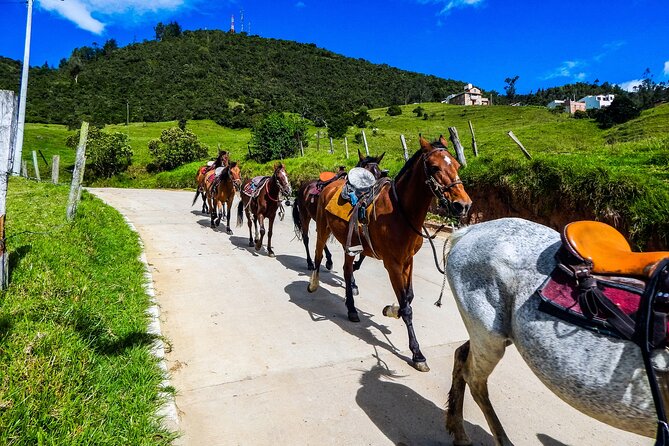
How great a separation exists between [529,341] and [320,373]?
2.19 meters

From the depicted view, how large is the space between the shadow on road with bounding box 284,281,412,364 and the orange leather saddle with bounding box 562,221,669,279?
2.42 m

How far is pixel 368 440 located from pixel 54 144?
4999 centimetres

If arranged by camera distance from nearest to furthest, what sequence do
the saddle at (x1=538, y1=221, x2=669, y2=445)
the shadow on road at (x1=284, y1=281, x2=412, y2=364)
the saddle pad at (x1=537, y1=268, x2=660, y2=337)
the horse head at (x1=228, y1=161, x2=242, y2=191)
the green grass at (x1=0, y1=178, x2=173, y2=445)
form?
the saddle at (x1=538, y1=221, x2=669, y2=445), the saddle pad at (x1=537, y1=268, x2=660, y2=337), the green grass at (x1=0, y1=178, x2=173, y2=445), the shadow on road at (x1=284, y1=281, x2=412, y2=364), the horse head at (x1=228, y1=161, x2=242, y2=191)

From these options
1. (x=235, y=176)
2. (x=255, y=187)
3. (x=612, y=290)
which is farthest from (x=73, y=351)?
(x=235, y=176)

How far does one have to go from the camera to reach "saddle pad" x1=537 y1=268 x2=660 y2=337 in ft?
5.80

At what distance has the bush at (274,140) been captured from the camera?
87.1 feet

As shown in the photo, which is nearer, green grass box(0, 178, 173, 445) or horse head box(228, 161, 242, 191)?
green grass box(0, 178, 173, 445)

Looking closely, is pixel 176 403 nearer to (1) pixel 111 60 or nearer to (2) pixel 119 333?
(2) pixel 119 333

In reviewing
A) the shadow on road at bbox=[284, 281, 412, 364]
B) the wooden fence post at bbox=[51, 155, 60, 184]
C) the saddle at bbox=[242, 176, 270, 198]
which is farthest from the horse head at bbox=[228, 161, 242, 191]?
the wooden fence post at bbox=[51, 155, 60, 184]

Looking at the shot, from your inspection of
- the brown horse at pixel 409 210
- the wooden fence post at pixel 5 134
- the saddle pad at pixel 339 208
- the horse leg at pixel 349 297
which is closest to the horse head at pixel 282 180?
the saddle pad at pixel 339 208

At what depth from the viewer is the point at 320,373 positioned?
12.1 feet

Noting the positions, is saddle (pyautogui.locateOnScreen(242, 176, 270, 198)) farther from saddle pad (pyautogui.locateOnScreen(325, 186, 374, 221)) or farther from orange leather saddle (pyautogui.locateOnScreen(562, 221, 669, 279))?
orange leather saddle (pyautogui.locateOnScreen(562, 221, 669, 279))

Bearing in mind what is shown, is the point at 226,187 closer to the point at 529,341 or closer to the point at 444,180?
the point at 444,180

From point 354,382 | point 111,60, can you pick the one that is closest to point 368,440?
point 354,382
